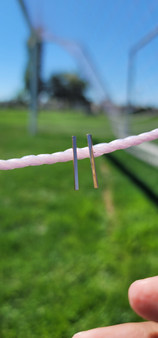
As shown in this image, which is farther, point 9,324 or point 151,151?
point 151,151

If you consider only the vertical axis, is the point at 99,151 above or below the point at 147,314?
above

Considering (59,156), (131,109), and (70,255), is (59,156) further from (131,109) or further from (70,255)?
(131,109)

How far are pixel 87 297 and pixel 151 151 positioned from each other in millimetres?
2030

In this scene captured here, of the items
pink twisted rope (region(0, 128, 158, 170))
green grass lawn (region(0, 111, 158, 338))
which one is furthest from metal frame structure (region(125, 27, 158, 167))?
pink twisted rope (region(0, 128, 158, 170))

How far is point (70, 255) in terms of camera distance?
1775 millimetres

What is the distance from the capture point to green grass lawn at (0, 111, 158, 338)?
1354 mm

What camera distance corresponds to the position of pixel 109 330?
25.0 inches

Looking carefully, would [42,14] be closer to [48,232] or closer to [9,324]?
[48,232]

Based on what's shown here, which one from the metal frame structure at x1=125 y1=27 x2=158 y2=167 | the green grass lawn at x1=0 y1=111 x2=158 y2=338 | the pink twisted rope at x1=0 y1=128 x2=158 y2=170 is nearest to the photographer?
the pink twisted rope at x1=0 y1=128 x2=158 y2=170

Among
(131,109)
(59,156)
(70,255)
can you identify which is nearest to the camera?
(59,156)

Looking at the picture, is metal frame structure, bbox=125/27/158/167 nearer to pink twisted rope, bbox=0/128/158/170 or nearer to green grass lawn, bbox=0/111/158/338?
green grass lawn, bbox=0/111/158/338

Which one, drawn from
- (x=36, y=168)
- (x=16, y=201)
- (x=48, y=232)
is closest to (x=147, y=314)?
(x=48, y=232)

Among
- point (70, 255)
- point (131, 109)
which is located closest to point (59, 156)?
point (70, 255)

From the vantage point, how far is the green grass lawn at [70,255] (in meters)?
1.35
